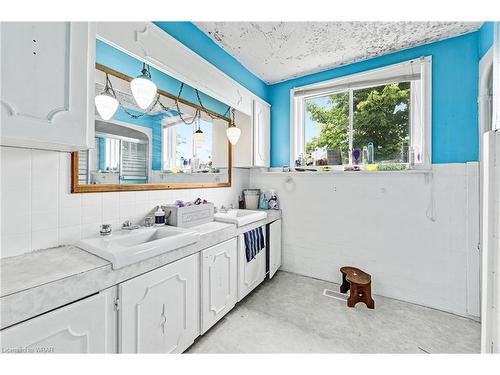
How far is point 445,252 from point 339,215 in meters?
0.97

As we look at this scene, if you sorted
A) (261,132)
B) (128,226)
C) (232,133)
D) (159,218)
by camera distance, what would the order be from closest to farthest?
(128,226) < (159,218) < (232,133) < (261,132)

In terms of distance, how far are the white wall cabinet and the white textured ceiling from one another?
4.07 ft

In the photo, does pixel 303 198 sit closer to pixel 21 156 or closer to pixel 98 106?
pixel 98 106

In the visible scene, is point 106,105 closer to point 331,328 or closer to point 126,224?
point 126,224

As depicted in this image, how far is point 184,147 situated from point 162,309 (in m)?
1.37

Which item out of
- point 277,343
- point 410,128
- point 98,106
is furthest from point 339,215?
point 98,106

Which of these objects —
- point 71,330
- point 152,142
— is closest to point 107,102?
point 152,142

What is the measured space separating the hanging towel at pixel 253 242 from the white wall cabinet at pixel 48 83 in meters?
1.44

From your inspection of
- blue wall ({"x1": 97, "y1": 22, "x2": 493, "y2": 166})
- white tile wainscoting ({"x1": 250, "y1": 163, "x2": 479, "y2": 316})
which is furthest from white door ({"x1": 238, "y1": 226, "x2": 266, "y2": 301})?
blue wall ({"x1": 97, "y1": 22, "x2": 493, "y2": 166})

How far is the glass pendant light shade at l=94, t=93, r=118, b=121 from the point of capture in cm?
135

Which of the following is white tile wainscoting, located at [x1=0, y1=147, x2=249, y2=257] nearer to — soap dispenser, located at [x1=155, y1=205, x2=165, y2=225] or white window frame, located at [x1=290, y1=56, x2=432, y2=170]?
soap dispenser, located at [x1=155, y1=205, x2=165, y2=225]

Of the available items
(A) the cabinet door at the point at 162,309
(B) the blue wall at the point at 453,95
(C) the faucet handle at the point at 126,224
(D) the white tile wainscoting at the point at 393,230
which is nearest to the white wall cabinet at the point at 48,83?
(C) the faucet handle at the point at 126,224

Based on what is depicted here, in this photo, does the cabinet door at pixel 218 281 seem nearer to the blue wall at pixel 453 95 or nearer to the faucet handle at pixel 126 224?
the faucet handle at pixel 126 224

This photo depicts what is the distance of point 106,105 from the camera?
54.7 inches
